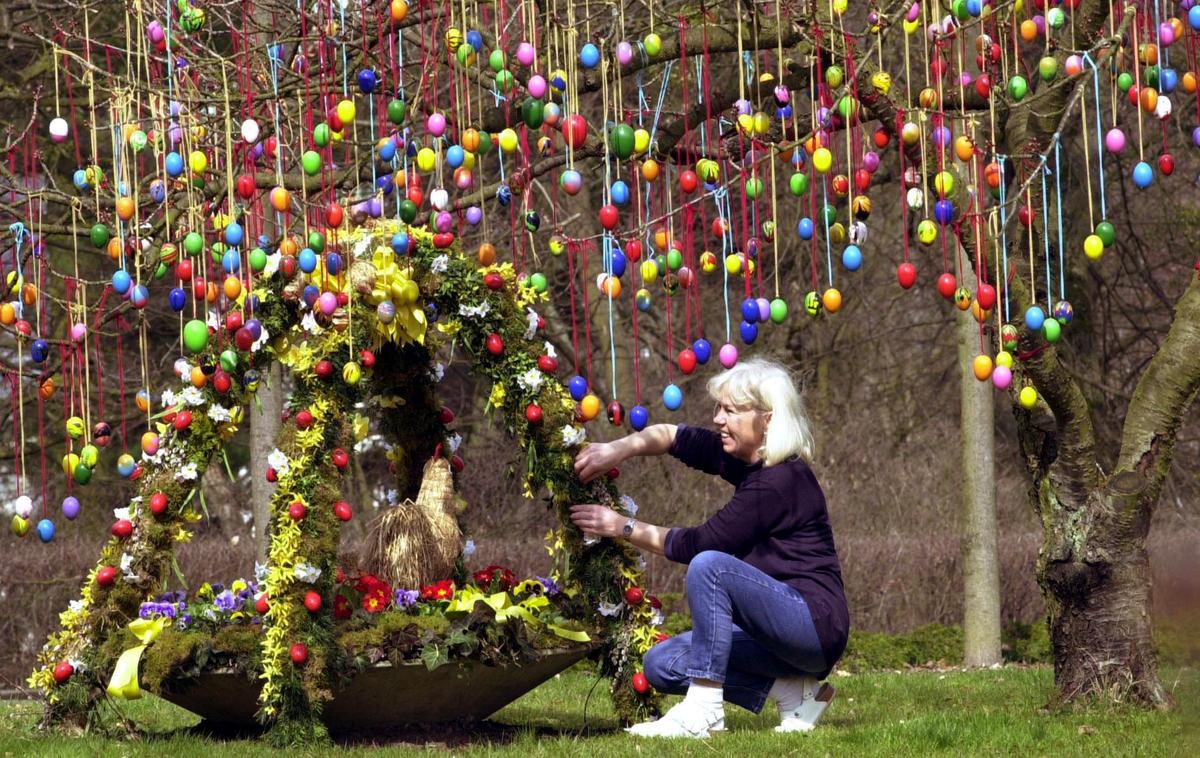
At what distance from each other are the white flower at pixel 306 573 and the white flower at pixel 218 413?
0.74 metres

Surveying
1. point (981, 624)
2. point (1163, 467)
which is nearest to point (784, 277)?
point (981, 624)

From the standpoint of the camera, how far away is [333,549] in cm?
478

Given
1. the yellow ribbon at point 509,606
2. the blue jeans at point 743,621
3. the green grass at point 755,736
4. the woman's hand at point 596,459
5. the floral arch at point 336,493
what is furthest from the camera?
the woman's hand at point 596,459

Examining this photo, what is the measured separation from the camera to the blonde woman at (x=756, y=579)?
4.52m

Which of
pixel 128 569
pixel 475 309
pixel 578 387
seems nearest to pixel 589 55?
pixel 475 309

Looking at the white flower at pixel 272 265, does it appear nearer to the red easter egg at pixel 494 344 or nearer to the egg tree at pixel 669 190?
the egg tree at pixel 669 190

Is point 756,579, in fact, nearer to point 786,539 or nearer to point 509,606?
point 786,539

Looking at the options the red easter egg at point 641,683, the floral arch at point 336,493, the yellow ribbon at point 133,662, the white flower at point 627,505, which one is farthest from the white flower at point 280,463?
the red easter egg at point 641,683

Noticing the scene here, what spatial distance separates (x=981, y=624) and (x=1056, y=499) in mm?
3426

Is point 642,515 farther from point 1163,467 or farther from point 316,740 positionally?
point 316,740

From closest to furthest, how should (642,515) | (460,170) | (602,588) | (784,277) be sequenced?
(460,170), (602,588), (642,515), (784,277)

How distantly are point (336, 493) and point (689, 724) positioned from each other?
1.34 metres

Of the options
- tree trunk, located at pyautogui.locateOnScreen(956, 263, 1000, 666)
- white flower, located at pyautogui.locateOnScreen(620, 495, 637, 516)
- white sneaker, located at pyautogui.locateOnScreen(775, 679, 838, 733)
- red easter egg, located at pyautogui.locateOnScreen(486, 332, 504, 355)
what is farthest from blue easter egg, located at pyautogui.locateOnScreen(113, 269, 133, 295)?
tree trunk, located at pyautogui.locateOnScreen(956, 263, 1000, 666)

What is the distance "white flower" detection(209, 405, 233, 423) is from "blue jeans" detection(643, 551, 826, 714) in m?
1.70
